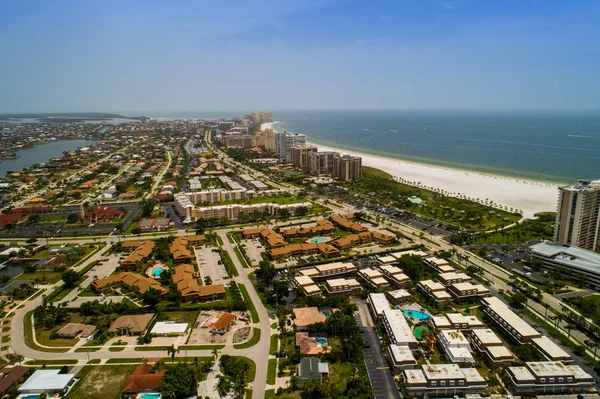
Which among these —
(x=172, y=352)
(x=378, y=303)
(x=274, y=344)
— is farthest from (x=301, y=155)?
(x=172, y=352)

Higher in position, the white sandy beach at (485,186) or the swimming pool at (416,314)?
the white sandy beach at (485,186)

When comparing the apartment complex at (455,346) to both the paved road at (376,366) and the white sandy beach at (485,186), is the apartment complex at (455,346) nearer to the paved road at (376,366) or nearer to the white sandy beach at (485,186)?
the paved road at (376,366)

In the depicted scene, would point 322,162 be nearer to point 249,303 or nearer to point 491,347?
point 249,303

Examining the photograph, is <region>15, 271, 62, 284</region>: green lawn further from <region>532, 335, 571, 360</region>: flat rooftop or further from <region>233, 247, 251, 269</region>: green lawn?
<region>532, 335, 571, 360</region>: flat rooftop

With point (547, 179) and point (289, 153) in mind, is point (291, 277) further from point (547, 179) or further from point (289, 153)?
point (289, 153)

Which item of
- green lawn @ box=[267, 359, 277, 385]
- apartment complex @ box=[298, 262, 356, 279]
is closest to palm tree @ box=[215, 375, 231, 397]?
green lawn @ box=[267, 359, 277, 385]

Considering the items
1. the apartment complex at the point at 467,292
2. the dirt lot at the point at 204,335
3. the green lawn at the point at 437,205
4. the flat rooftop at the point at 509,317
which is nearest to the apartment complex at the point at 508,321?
the flat rooftop at the point at 509,317

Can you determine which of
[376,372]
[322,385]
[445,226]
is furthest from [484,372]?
[445,226]
